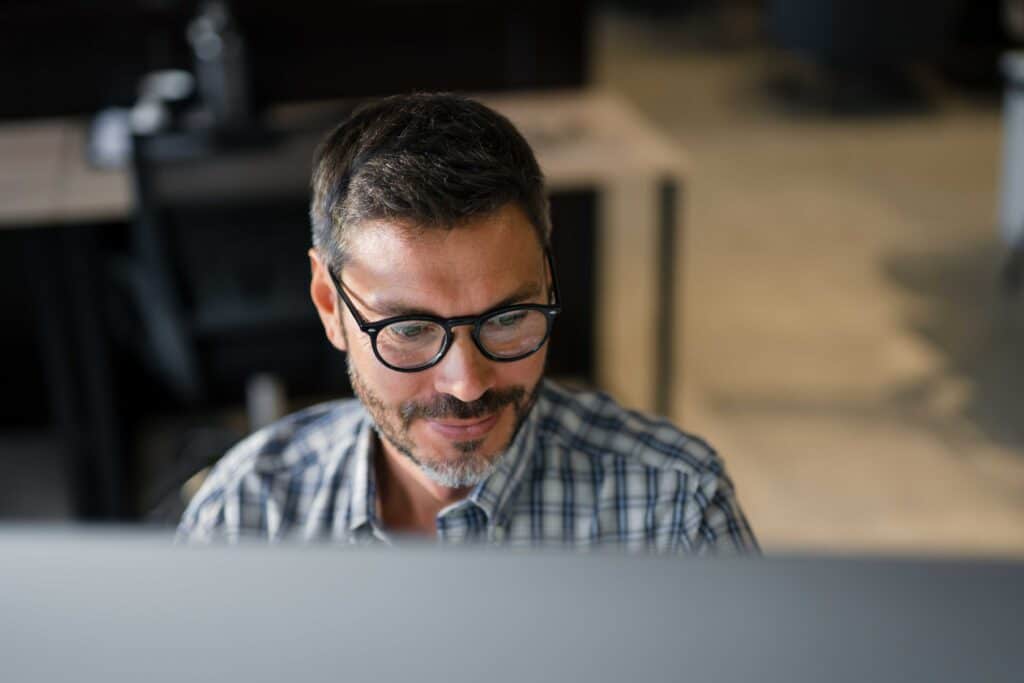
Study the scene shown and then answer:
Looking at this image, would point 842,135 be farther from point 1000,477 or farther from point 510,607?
point 510,607

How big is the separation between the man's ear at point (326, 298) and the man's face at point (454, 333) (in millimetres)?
27

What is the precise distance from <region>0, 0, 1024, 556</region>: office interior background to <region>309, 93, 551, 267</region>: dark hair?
867 millimetres

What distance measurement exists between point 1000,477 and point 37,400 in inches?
89.4

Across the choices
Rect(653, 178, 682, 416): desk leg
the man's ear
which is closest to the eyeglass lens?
the man's ear

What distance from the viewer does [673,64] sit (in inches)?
245

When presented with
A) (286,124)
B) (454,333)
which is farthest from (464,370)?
(286,124)

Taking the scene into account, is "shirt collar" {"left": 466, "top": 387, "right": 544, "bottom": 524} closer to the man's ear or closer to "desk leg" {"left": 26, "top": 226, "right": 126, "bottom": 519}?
the man's ear

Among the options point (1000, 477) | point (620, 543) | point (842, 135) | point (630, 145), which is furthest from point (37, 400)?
point (842, 135)

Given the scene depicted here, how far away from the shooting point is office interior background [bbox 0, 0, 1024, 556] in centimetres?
252

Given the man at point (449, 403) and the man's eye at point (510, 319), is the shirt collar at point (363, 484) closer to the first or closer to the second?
the man at point (449, 403)

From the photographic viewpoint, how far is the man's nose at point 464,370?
95cm

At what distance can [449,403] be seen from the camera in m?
0.98

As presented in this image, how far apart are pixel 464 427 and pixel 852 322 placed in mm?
2851

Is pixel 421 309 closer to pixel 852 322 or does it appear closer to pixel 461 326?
pixel 461 326
